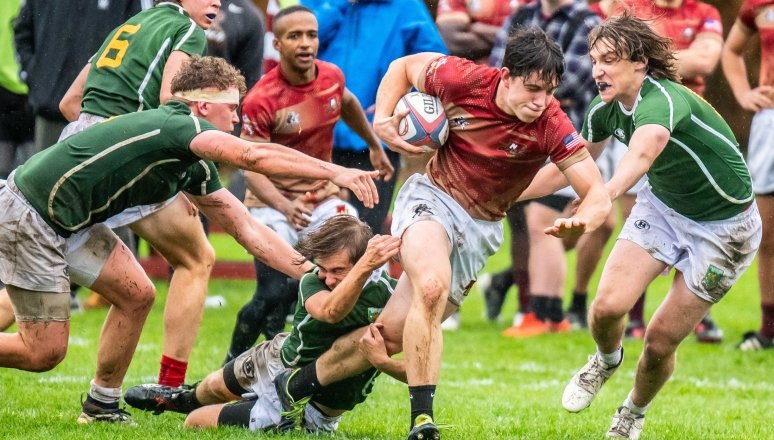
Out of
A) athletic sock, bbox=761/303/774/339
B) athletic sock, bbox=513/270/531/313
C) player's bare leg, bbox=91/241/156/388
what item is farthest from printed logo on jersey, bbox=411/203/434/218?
athletic sock, bbox=513/270/531/313

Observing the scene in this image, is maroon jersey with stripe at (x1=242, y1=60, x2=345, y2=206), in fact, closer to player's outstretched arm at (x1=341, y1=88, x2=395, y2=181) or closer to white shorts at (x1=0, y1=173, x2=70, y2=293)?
player's outstretched arm at (x1=341, y1=88, x2=395, y2=181)

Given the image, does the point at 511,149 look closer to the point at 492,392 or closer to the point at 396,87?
the point at 396,87

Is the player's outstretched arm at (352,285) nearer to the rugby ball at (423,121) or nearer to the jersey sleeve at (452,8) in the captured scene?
the rugby ball at (423,121)

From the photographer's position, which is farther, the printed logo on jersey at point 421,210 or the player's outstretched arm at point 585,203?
the printed logo on jersey at point 421,210

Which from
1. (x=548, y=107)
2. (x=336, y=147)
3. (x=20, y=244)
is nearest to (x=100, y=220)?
(x=20, y=244)

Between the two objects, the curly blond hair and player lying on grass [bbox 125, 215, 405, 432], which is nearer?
player lying on grass [bbox 125, 215, 405, 432]

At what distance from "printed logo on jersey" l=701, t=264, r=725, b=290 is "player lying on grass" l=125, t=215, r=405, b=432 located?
5.13 ft

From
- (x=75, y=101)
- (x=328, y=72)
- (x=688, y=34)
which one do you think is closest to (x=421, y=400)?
(x=75, y=101)

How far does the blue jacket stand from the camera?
916 centimetres

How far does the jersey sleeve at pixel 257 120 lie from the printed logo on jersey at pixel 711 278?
3.04m

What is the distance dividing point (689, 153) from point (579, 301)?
15.4 feet

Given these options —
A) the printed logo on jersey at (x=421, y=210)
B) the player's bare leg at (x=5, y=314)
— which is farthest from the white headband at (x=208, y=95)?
the player's bare leg at (x=5, y=314)

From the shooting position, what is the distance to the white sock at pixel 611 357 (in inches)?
254

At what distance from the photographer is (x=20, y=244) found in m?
5.74
